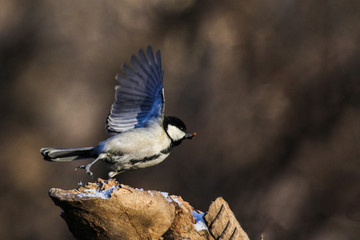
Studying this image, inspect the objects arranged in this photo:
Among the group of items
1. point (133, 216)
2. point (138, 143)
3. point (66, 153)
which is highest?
point (138, 143)

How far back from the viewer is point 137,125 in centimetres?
240

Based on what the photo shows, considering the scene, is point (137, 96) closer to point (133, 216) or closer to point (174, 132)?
point (174, 132)

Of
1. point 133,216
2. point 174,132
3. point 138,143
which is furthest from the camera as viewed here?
point 174,132

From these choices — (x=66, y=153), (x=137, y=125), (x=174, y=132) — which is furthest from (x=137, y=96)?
(x=66, y=153)

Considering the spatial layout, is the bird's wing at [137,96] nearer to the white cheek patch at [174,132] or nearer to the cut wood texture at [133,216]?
the white cheek patch at [174,132]

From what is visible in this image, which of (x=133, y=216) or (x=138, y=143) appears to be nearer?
(x=133, y=216)

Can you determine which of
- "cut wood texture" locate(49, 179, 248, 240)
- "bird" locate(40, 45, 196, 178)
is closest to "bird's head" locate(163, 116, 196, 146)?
"bird" locate(40, 45, 196, 178)

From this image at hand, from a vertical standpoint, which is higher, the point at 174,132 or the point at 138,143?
the point at 174,132

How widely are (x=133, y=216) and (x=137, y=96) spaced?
0.91 metres

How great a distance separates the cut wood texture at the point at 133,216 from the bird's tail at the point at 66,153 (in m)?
0.65

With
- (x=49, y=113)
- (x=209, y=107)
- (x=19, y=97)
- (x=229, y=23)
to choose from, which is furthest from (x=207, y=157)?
(x=19, y=97)

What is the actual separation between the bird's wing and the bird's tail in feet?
0.54

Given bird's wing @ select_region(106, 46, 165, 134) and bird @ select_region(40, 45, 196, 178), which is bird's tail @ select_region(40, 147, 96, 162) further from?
bird's wing @ select_region(106, 46, 165, 134)

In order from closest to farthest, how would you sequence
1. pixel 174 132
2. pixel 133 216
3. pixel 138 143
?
1. pixel 133 216
2. pixel 138 143
3. pixel 174 132
